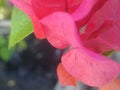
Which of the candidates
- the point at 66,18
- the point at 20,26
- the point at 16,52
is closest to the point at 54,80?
the point at 16,52

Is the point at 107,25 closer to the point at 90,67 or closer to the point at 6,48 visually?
the point at 90,67

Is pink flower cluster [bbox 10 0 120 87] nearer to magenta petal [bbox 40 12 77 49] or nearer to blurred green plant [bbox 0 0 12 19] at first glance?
magenta petal [bbox 40 12 77 49]

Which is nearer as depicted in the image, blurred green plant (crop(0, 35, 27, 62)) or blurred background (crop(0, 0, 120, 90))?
blurred green plant (crop(0, 35, 27, 62))

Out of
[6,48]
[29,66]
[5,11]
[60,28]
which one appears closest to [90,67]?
[60,28]

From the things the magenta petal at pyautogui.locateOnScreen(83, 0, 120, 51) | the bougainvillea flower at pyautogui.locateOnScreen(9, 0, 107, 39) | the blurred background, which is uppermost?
the bougainvillea flower at pyautogui.locateOnScreen(9, 0, 107, 39)

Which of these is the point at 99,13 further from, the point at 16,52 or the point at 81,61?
the point at 16,52

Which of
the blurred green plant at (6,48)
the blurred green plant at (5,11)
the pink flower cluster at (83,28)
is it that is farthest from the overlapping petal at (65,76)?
the blurred green plant at (5,11)

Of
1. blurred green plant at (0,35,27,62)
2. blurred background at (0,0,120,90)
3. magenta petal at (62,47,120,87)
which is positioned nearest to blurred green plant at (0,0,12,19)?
blurred background at (0,0,120,90)
